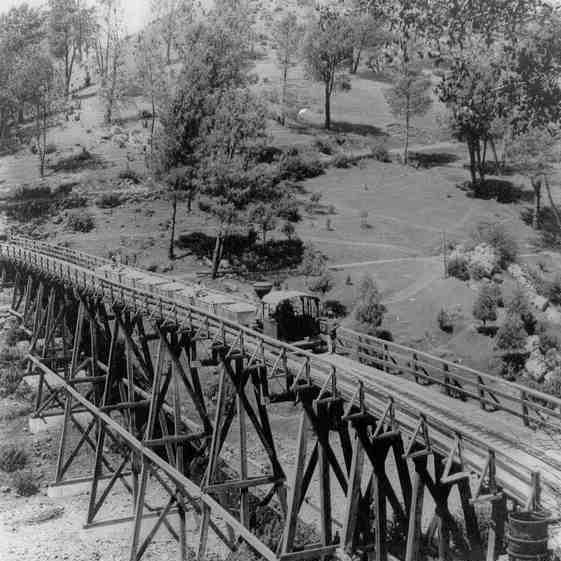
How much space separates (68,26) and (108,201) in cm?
4303

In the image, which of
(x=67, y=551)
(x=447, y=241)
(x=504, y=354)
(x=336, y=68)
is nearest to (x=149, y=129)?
(x=336, y=68)

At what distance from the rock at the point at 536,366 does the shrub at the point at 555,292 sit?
218 inches

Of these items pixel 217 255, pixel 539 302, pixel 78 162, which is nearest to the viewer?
pixel 539 302

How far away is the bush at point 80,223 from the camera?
158ft

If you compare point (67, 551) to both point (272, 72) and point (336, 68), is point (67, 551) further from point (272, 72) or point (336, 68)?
point (272, 72)

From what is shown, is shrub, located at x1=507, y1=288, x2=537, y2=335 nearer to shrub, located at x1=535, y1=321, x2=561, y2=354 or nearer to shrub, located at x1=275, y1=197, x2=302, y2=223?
shrub, located at x1=535, y1=321, x2=561, y2=354

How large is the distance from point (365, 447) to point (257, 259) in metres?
31.6

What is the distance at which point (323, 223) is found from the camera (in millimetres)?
50000

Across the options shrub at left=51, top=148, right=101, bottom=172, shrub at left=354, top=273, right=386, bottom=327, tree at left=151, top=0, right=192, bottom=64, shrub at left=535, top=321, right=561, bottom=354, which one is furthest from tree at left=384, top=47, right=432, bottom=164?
tree at left=151, top=0, right=192, bottom=64

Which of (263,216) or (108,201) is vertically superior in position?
(108,201)

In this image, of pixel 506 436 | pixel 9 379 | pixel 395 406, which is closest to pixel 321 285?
pixel 9 379

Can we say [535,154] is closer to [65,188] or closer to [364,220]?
[364,220]

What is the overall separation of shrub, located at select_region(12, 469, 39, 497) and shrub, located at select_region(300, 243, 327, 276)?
21.2 m

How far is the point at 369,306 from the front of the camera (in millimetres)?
36688
